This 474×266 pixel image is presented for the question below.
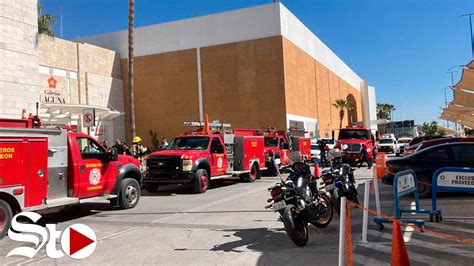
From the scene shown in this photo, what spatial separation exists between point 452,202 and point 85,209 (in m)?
9.47

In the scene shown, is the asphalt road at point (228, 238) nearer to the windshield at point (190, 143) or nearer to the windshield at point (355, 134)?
the windshield at point (190, 143)

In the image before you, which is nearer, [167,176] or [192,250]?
[192,250]

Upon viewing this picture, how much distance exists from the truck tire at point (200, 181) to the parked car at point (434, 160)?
20.4ft

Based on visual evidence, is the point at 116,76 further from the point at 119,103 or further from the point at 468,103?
the point at 468,103

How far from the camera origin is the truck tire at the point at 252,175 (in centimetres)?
1870

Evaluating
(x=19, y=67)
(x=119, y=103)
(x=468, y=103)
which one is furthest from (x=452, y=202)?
(x=119, y=103)

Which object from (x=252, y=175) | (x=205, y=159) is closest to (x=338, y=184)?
(x=205, y=159)

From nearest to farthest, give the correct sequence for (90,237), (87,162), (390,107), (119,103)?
(90,237) < (87,162) < (119,103) < (390,107)

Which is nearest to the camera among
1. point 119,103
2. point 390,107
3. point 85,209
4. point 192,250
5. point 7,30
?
point 192,250

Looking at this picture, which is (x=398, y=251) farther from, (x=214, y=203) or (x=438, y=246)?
(x=214, y=203)

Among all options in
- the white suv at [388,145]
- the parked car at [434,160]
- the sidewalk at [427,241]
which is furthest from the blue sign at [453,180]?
the white suv at [388,145]

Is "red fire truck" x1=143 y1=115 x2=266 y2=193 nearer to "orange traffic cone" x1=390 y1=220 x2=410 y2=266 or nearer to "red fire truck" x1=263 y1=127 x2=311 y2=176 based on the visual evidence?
"red fire truck" x1=263 y1=127 x2=311 y2=176

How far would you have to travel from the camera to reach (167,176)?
14.7 metres

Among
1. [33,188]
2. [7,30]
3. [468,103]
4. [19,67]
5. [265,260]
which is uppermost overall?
[7,30]
